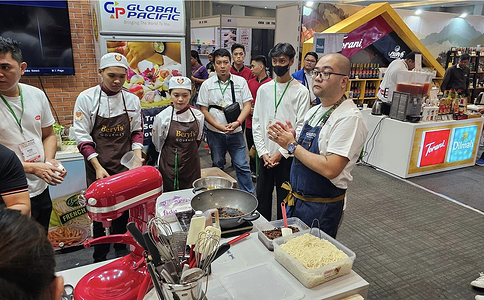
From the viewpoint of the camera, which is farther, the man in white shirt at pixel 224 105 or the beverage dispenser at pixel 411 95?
the beverage dispenser at pixel 411 95

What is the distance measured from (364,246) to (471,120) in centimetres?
354

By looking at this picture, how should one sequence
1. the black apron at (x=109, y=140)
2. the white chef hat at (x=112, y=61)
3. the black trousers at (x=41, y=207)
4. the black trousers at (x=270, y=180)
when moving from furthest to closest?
the black trousers at (x=270, y=180)
the black apron at (x=109, y=140)
the white chef hat at (x=112, y=61)
the black trousers at (x=41, y=207)

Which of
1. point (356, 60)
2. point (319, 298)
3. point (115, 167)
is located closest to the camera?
point (319, 298)

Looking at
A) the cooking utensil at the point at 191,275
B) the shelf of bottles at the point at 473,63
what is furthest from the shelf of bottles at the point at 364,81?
the cooking utensil at the point at 191,275

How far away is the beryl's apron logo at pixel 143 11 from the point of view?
319 centimetres

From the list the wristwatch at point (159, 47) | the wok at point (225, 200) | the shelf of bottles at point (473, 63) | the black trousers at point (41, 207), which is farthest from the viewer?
the shelf of bottles at point (473, 63)

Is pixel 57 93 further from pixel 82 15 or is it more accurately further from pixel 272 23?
pixel 272 23

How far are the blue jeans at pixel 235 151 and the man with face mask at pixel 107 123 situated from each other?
123 cm

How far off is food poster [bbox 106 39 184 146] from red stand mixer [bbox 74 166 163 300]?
238cm

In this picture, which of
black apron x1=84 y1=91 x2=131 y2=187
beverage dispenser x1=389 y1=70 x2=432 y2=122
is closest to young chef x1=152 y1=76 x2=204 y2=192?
black apron x1=84 y1=91 x2=131 y2=187

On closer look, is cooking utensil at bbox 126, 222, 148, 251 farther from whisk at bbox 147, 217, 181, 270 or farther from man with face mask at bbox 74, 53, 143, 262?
man with face mask at bbox 74, 53, 143, 262

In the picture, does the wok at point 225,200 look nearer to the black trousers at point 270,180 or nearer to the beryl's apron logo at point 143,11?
the black trousers at point 270,180

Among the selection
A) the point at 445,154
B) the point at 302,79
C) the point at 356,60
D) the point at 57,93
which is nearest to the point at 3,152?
the point at 57,93

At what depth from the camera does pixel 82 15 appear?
3578 mm
